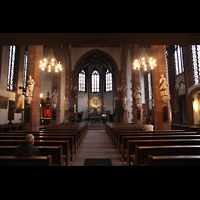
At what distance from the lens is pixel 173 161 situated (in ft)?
7.24

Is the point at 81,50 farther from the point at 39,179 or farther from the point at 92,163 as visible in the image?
the point at 39,179

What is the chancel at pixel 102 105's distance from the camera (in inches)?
137

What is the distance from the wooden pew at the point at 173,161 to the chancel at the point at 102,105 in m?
0.01

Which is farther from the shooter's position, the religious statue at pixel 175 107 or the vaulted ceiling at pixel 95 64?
the vaulted ceiling at pixel 95 64

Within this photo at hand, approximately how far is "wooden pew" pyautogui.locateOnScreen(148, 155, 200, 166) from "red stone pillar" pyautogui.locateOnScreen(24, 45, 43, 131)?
6453 mm

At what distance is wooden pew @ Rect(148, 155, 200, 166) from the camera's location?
6.93ft

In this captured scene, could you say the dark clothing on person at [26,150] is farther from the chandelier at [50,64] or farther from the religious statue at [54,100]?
the religious statue at [54,100]

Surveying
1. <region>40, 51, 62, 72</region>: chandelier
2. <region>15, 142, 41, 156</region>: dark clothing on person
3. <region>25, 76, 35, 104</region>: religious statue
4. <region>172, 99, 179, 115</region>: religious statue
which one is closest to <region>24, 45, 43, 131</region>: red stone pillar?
<region>25, 76, 35, 104</region>: religious statue

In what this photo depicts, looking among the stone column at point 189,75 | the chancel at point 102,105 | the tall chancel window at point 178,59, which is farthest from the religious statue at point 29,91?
the tall chancel window at point 178,59

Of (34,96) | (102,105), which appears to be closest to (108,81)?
(102,105)

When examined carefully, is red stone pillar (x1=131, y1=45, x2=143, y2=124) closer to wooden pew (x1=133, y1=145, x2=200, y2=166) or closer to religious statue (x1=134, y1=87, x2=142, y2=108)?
religious statue (x1=134, y1=87, x2=142, y2=108)
